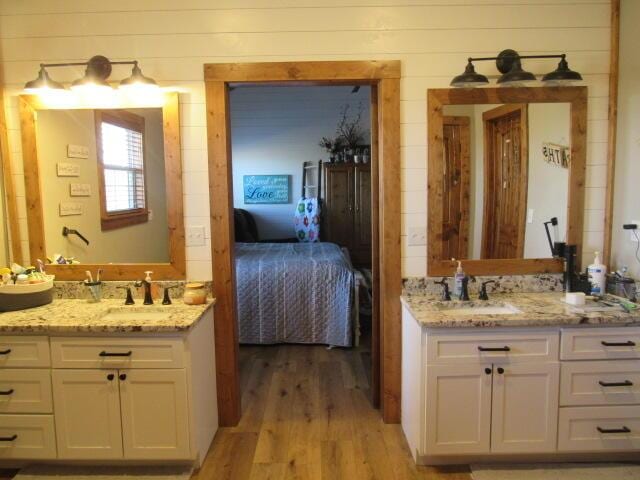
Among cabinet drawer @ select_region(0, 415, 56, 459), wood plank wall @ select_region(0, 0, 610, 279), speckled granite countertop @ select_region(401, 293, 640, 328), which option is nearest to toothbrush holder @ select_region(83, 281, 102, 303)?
cabinet drawer @ select_region(0, 415, 56, 459)

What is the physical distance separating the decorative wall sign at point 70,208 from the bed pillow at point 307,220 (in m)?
3.95

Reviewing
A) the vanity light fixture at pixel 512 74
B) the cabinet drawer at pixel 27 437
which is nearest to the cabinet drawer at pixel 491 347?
the vanity light fixture at pixel 512 74

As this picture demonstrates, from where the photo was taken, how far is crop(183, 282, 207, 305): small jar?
2.42 metres

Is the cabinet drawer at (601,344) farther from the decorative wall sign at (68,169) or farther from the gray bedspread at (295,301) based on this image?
the decorative wall sign at (68,169)

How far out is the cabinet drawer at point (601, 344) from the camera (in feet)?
7.04

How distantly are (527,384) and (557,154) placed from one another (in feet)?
4.38

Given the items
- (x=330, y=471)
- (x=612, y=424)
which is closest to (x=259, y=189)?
(x=330, y=471)

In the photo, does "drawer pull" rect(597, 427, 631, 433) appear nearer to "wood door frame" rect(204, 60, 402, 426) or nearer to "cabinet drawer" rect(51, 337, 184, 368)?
"wood door frame" rect(204, 60, 402, 426)

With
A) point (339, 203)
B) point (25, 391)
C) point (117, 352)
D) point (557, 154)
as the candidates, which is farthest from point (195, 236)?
point (339, 203)

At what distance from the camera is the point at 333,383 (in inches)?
131

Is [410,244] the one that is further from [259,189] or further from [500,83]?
[259,189]

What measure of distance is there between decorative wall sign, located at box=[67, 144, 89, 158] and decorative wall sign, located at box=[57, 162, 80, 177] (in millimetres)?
55

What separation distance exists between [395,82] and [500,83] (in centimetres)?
56

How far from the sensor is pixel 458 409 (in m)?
2.18
